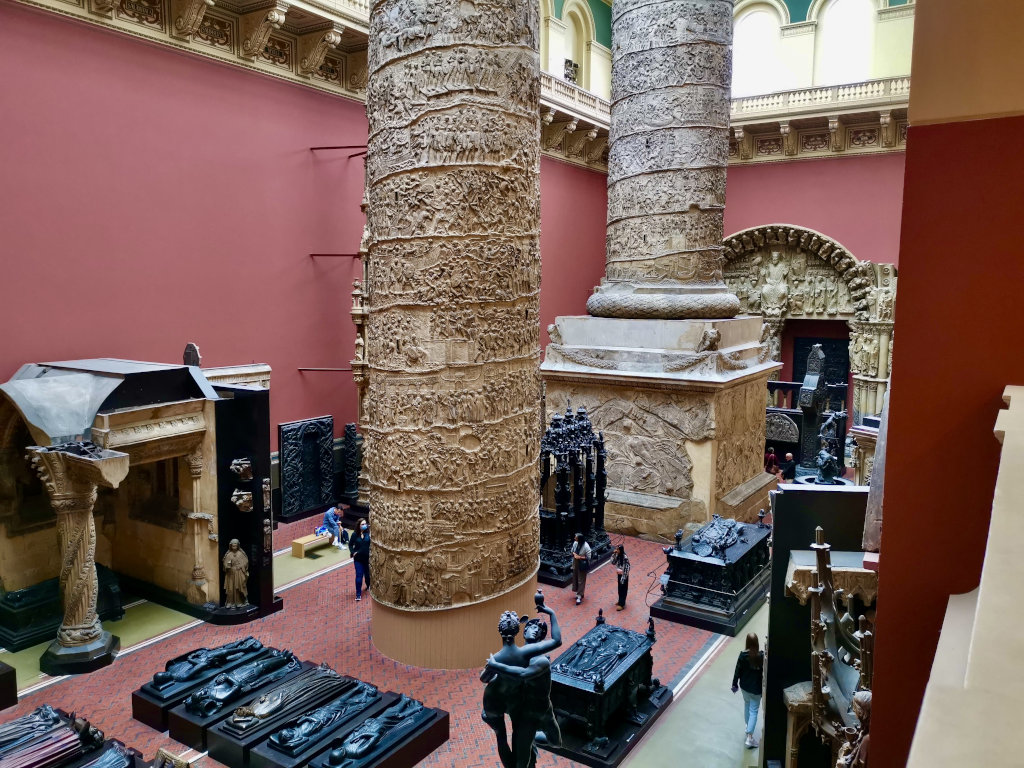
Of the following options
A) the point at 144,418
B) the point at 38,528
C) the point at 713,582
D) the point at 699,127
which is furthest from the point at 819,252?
the point at 38,528

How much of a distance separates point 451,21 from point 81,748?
6.46 metres

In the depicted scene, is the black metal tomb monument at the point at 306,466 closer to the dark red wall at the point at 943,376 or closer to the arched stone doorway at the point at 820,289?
the arched stone doorway at the point at 820,289

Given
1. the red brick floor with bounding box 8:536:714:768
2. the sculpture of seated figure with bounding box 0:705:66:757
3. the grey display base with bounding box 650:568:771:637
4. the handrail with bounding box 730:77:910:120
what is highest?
the handrail with bounding box 730:77:910:120

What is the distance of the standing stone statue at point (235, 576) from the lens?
8055 mm

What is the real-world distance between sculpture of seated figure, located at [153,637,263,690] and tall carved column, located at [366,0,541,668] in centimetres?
131

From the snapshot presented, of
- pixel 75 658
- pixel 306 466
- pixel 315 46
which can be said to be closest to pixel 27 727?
pixel 75 658

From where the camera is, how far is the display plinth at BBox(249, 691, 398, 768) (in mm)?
5363

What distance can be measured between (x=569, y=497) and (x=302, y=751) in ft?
16.1

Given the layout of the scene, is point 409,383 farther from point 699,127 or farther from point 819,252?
point 819,252

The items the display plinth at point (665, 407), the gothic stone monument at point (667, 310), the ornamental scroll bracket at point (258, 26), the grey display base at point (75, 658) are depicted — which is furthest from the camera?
the gothic stone monument at point (667, 310)

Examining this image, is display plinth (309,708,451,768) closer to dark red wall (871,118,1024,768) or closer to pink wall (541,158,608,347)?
dark red wall (871,118,1024,768)

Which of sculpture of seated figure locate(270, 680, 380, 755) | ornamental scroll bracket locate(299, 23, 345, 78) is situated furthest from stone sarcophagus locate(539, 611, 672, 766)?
ornamental scroll bracket locate(299, 23, 345, 78)

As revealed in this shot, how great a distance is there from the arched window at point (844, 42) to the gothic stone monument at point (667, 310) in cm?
773

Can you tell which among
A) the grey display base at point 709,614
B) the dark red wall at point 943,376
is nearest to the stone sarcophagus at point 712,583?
the grey display base at point 709,614
